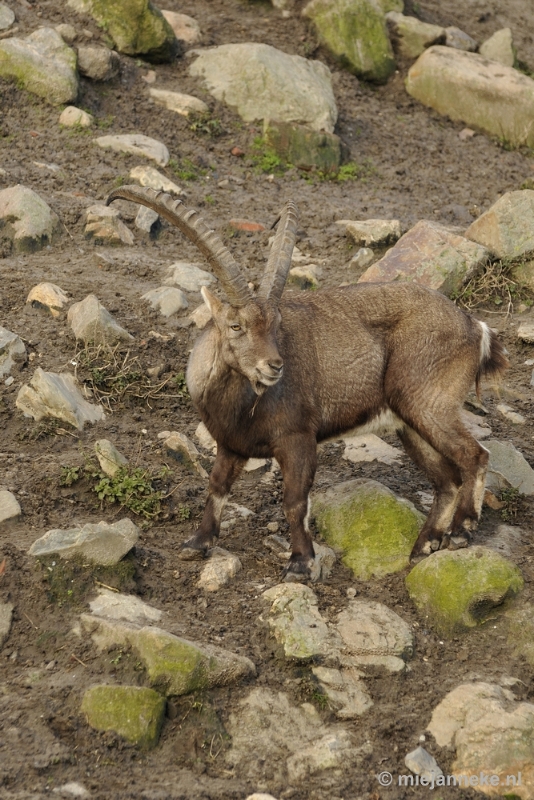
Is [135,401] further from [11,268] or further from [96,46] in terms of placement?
[96,46]

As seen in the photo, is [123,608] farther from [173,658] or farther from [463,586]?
[463,586]

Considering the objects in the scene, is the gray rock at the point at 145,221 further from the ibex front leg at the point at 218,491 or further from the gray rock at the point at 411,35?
the gray rock at the point at 411,35

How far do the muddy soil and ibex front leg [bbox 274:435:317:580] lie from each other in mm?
286

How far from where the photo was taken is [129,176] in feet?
36.7

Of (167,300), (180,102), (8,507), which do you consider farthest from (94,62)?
(8,507)

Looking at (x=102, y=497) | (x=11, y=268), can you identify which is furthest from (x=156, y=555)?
(x=11, y=268)

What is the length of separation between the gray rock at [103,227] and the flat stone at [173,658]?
552cm

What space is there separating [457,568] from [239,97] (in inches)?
332

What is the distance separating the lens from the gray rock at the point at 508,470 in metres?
7.87

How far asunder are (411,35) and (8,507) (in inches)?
433

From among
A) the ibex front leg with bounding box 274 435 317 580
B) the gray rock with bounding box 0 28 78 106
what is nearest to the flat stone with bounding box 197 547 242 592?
the ibex front leg with bounding box 274 435 317 580

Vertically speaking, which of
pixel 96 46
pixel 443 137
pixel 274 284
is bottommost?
pixel 443 137

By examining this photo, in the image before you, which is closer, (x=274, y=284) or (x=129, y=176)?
(x=274, y=284)

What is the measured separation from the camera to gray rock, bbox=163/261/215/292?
9.84 m
